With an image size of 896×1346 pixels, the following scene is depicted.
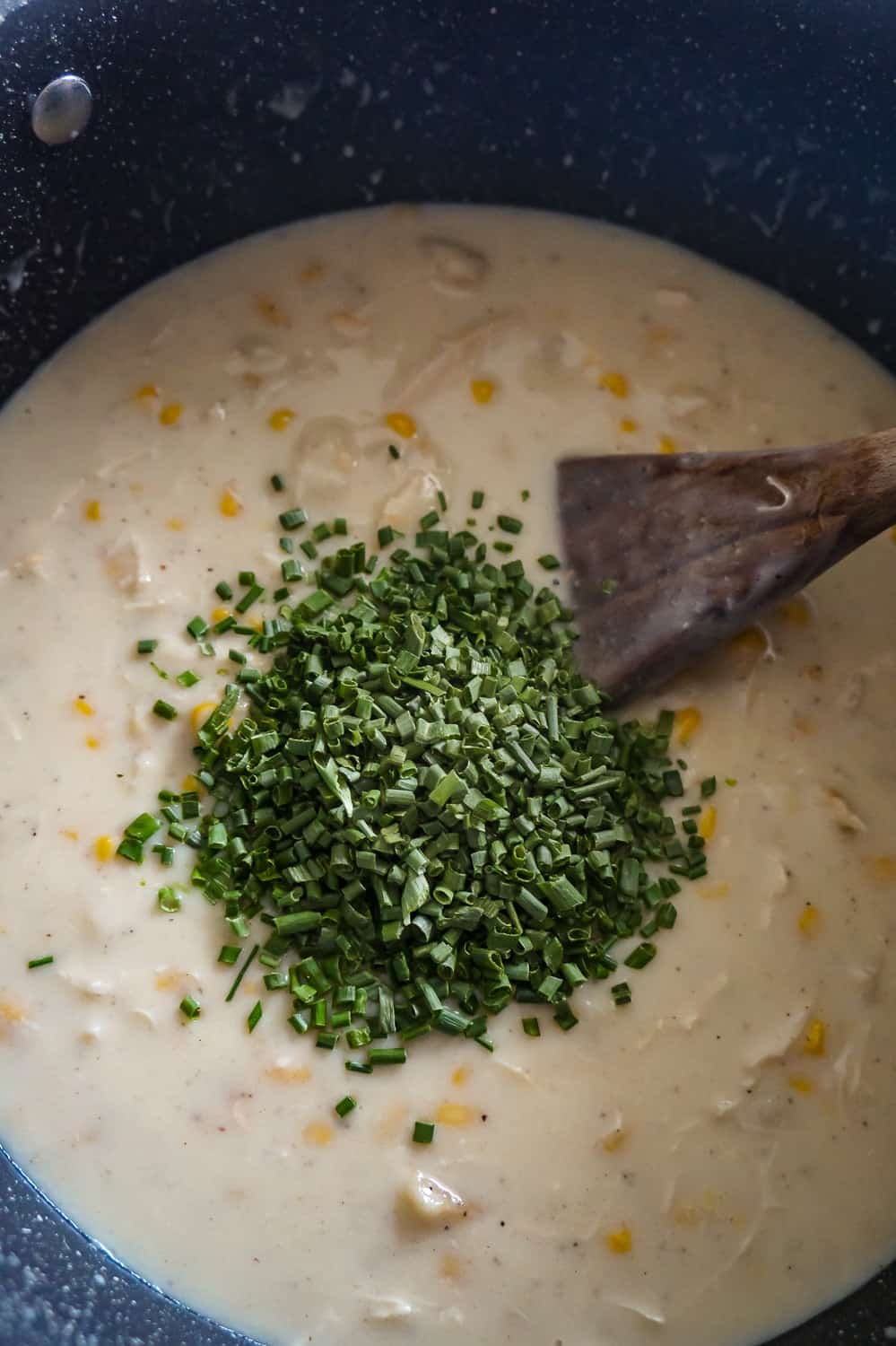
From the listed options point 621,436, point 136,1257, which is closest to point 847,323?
point 621,436

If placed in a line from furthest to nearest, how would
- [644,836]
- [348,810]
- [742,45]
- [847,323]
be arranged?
[847,323]
[742,45]
[644,836]
[348,810]

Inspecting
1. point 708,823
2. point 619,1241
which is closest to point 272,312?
point 708,823

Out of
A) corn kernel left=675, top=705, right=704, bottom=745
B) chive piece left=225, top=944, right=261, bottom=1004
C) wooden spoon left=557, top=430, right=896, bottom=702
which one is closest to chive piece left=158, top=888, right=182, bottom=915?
chive piece left=225, top=944, right=261, bottom=1004

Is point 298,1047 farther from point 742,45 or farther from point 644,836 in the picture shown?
point 742,45

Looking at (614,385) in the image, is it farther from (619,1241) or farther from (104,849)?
(619,1241)

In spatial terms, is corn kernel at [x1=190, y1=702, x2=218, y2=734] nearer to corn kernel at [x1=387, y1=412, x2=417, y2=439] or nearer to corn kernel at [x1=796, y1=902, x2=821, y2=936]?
corn kernel at [x1=387, y1=412, x2=417, y2=439]

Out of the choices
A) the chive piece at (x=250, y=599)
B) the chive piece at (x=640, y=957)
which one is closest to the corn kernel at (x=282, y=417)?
the chive piece at (x=250, y=599)
